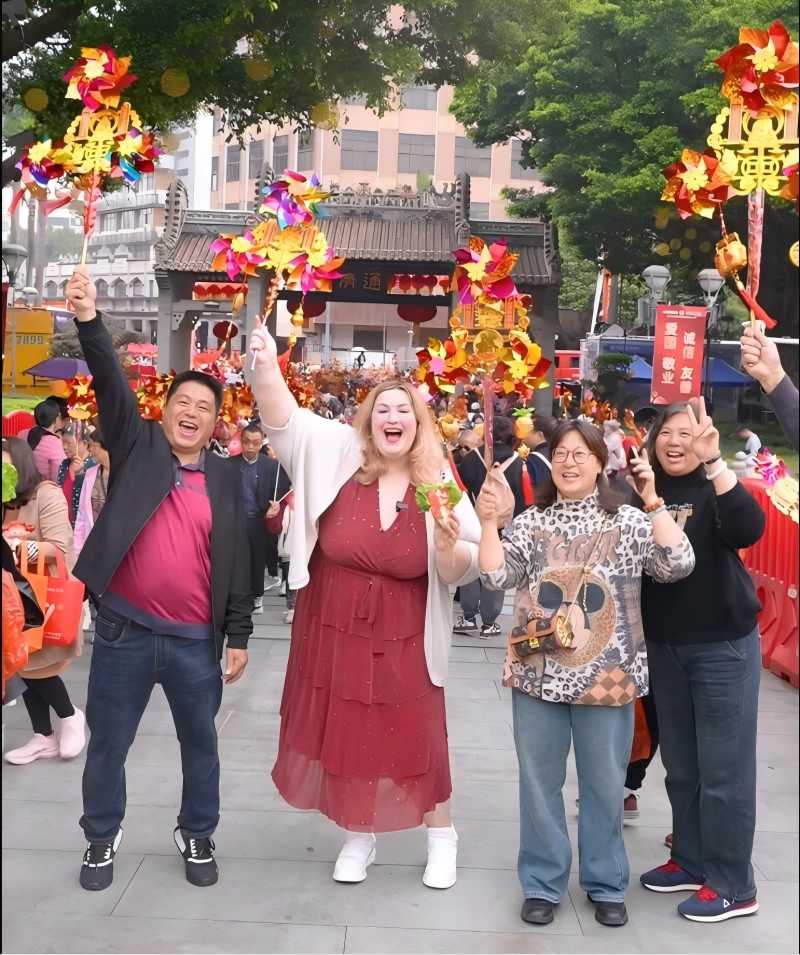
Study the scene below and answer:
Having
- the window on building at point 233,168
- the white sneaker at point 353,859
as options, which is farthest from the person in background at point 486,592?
the window on building at point 233,168

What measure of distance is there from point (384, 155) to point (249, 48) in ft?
33.3

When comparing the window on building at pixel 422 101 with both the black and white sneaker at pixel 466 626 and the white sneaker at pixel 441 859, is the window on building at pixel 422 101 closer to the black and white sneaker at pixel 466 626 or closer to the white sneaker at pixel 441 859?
the black and white sneaker at pixel 466 626

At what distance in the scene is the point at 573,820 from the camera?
4.59 m

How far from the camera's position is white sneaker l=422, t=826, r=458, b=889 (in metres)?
3.84

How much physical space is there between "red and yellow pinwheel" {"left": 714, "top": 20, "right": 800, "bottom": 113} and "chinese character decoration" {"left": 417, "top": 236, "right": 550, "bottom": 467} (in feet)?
3.94

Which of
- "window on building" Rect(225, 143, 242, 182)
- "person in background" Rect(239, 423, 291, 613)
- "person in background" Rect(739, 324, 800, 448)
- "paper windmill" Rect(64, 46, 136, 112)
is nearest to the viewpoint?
"person in background" Rect(739, 324, 800, 448)

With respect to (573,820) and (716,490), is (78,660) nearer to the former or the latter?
(573,820)

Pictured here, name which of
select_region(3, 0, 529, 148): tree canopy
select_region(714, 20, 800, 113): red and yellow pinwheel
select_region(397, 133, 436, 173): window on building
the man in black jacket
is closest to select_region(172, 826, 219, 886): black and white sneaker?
the man in black jacket

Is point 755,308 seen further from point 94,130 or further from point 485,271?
point 94,130

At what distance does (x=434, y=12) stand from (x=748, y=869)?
5.24 meters

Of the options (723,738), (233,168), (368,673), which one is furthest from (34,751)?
(233,168)

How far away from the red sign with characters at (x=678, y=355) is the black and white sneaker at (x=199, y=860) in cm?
314

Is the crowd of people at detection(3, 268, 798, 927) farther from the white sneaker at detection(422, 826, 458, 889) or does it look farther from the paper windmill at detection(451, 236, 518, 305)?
the paper windmill at detection(451, 236, 518, 305)

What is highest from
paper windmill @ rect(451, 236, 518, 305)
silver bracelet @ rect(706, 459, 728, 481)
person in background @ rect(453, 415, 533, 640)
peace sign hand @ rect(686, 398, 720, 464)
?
paper windmill @ rect(451, 236, 518, 305)
